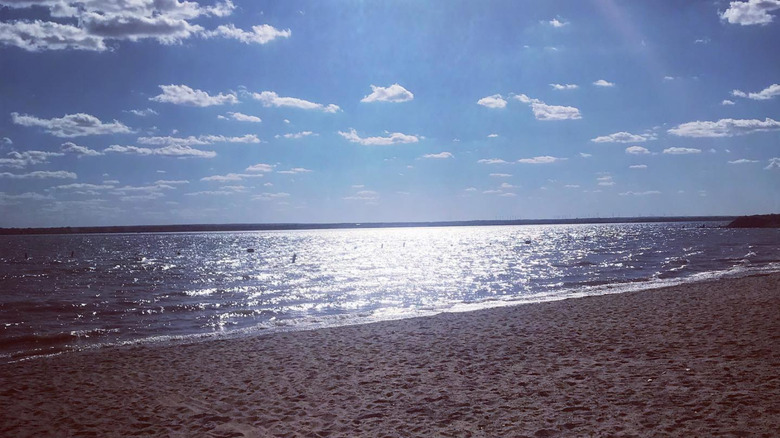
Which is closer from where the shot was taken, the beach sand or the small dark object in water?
the beach sand

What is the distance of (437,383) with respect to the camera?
11.4 metres

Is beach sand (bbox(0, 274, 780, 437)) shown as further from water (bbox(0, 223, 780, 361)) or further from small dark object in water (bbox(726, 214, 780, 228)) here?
small dark object in water (bbox(726, 214, 780, 228))

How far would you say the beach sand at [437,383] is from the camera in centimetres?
→ 870

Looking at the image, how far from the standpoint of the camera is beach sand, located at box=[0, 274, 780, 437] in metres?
8.70

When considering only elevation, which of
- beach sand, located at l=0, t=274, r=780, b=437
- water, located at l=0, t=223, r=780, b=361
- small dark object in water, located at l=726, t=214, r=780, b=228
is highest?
small dark object in water, located at l=726, t=214, r=780, b=228

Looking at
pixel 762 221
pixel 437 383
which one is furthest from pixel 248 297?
pixel 762 221

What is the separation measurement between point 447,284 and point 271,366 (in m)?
25.2

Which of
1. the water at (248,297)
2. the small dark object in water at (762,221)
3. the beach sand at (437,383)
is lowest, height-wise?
the water at (248,297)

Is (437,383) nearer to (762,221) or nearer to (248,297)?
(248,297)

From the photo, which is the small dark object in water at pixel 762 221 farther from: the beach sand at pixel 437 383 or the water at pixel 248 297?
the beach sand at pixel 437 383

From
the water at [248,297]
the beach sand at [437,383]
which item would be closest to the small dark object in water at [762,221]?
the water at [248,297]

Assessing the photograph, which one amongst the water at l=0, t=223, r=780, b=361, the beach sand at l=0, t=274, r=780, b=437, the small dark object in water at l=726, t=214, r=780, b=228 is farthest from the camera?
the small dark object in water at l=726, t=214, r=780, b=228

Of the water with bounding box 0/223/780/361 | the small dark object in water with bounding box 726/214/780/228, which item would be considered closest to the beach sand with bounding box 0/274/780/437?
the water with bounding box 0/223/780/361

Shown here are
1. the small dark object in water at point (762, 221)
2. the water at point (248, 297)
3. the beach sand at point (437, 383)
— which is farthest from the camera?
the small dark object in water at point (762, 221)
